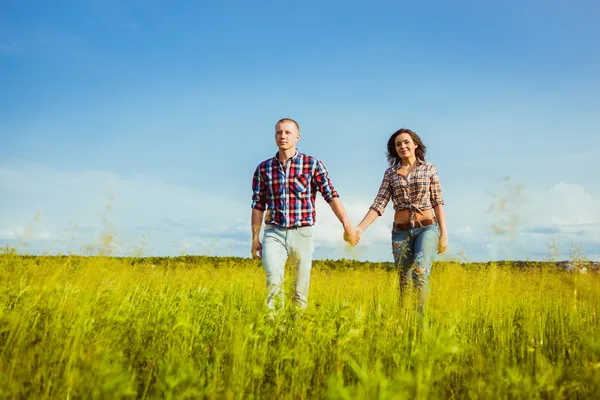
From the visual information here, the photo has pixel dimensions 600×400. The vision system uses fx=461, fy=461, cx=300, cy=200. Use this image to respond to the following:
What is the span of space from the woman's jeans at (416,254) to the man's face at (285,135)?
62.7 inches

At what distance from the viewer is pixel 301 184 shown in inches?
198

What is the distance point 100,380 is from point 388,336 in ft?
7.68

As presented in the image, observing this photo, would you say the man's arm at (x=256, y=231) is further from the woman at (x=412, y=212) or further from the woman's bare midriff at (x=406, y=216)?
the woman's bare midriff at (x=406, y=216)

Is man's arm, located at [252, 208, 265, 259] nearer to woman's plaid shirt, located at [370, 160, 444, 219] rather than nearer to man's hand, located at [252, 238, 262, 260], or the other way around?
man's hand, located at [252, 238, 262, 260]

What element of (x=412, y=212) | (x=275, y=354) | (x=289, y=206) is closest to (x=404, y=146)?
(x=412, y=212)

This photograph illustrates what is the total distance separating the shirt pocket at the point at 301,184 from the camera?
499 centimetres

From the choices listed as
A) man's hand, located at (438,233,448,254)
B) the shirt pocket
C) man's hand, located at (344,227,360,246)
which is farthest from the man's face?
man's hand, located at (438,233,448,254)

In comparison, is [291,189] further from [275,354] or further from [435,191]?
[275,354]

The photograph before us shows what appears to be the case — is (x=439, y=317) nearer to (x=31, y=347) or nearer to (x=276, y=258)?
(x=276, y=258)

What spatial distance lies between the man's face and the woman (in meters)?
1.29

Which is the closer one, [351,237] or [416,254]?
[416,254]

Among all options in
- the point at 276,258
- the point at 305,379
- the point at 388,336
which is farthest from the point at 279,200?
the point at 305,379

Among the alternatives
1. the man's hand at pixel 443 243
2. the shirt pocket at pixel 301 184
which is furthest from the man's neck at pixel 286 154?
the man's hand at pixel 443 243

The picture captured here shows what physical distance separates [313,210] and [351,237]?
542mm
